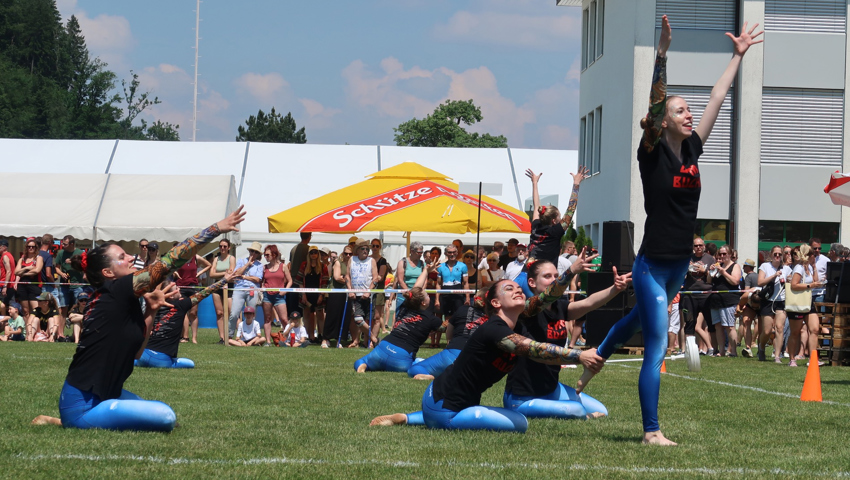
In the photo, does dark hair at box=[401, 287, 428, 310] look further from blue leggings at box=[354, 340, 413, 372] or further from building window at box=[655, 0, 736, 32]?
building window at box=[655, 0, 736, 32]

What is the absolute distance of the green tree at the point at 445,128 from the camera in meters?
89.4

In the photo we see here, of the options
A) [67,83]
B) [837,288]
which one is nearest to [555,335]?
[837,288]

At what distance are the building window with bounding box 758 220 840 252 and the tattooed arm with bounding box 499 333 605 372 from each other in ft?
79.1

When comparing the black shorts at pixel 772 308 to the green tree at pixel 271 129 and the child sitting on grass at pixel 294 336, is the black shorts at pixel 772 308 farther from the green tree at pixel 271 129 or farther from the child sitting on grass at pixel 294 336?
the green tree at pixel 271 129

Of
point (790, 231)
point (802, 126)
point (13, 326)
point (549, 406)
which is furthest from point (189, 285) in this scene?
point (802, 126)

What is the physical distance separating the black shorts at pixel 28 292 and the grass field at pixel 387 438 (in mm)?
7889

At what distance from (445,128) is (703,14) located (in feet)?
200

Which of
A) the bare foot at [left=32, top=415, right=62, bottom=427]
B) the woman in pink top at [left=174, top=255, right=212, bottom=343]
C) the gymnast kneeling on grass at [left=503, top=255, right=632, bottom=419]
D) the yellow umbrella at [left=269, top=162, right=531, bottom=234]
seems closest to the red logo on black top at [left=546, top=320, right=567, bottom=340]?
the gymnast kneeling on grass at [left=503, top=255, right=632, bottom=419]

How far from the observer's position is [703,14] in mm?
28844

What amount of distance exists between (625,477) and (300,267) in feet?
50.9

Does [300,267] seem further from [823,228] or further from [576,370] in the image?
[823,228]

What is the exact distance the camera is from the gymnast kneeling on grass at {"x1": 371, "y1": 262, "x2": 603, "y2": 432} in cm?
657

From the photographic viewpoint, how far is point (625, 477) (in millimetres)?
5078

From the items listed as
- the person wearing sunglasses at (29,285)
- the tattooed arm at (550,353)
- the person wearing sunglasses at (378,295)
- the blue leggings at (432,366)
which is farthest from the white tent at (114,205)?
the tattooed arm at (550,353)
